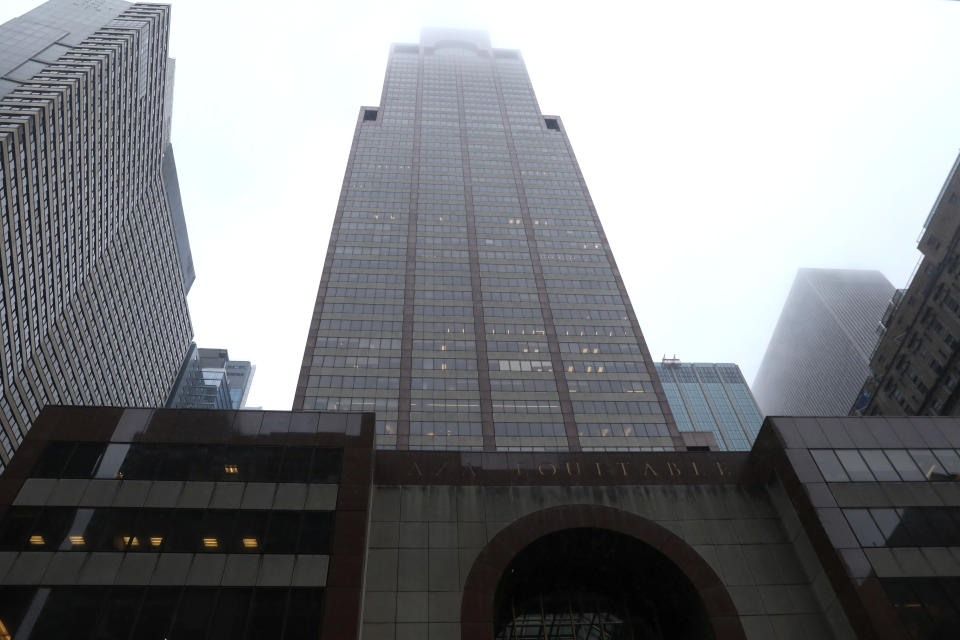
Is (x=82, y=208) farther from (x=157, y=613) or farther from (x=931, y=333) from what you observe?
(x=931, y=333)

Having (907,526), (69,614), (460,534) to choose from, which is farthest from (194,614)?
(907,526)

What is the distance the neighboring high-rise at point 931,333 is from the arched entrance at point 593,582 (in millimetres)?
72401

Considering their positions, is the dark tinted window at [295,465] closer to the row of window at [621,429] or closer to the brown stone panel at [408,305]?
the brown stone panel at [408,305]

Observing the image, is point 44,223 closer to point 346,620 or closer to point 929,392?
point 346,620

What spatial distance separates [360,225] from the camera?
112 metres

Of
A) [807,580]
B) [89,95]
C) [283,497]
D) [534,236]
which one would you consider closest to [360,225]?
[534,236]

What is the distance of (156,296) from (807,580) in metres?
145

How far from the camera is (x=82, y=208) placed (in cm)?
9738

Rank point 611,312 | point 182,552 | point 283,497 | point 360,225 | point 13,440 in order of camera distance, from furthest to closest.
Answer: point 360,225, point 611,312, point 13,440, point 283,497, point 182,552

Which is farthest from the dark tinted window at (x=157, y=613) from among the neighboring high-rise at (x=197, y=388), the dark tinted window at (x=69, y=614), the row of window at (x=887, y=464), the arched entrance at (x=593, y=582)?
the neighboring high-rise at (x=197, y=388)

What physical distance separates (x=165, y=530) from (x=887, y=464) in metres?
33.3

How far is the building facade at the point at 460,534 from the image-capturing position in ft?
80.5

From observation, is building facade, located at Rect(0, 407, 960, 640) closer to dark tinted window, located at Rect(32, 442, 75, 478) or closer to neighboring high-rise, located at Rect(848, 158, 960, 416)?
dark tinted window, located at Rect(32, 442, 75, 478)

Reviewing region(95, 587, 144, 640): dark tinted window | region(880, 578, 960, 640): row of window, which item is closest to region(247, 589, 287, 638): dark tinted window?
region(95, 587, 144, 640): dark tinted window
